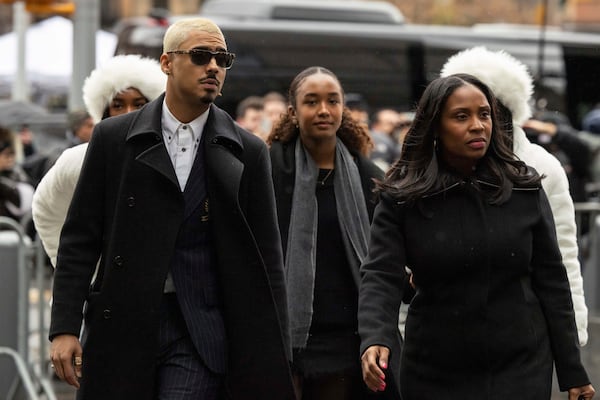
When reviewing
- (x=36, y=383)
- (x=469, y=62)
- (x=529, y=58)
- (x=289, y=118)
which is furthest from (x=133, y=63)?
(x=529, y=58)

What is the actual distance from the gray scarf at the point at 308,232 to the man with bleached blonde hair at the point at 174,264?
120 cm

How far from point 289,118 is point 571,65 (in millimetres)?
17660

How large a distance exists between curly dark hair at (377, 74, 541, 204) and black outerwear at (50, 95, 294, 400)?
0.50 m

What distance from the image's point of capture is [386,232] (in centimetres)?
498

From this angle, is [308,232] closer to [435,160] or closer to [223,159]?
[435,160]

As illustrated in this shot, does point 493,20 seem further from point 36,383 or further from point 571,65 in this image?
point 36,383

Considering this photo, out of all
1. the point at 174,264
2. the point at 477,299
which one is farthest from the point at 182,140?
the point at 477,299

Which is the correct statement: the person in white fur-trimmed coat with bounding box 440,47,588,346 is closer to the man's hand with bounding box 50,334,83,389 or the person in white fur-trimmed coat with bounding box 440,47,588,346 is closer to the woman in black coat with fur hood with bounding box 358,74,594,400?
the woman in black coat with fur hood with bounding box 358,74,594,400

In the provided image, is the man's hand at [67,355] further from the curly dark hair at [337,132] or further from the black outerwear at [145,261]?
the curly dark hair at [337,132]

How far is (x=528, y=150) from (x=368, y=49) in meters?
17.4

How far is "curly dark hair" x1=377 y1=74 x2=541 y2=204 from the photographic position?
493 centimetres

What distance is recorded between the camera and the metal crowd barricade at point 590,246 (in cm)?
1113

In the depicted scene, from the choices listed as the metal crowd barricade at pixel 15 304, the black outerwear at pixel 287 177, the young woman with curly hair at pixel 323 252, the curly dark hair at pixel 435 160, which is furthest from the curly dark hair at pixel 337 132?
the metal crowd barricade at pixel 15 304

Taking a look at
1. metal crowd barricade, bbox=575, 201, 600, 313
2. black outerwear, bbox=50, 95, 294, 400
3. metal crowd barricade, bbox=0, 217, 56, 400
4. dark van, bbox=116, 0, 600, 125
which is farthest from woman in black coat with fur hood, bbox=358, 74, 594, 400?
dark van, bbox=116, 0, 600, 125
